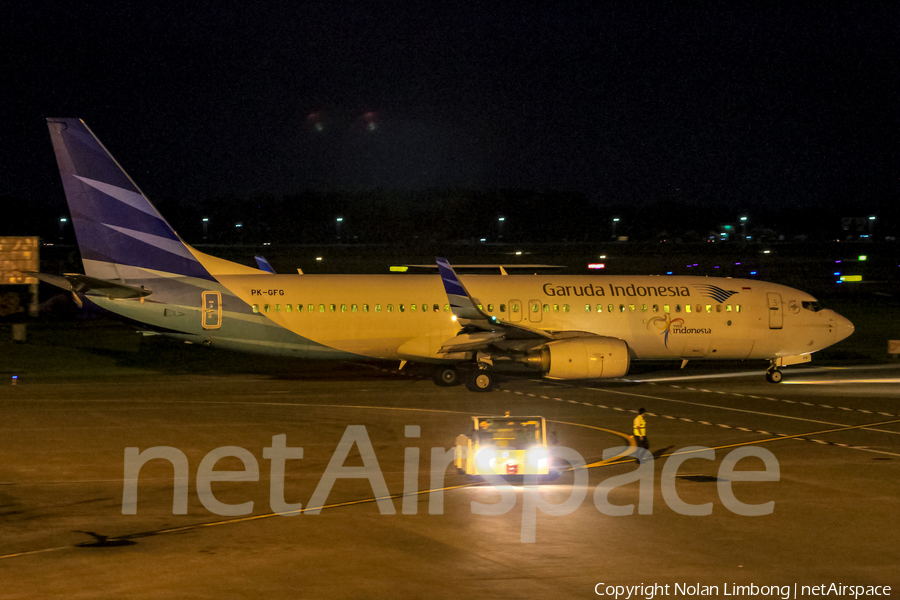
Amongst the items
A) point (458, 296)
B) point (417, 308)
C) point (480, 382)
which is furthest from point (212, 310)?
point (480, 382)

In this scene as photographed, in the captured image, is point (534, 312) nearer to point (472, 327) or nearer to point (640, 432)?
point (472, 327)

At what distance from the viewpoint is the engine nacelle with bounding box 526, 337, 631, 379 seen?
27.5 metres

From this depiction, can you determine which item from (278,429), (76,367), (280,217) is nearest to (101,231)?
(76,367)

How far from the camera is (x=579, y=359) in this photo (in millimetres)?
27516

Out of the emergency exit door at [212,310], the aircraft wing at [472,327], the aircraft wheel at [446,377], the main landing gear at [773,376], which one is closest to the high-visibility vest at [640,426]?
the aircraft wing at [472,327]

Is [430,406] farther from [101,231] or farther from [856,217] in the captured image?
[856,217]

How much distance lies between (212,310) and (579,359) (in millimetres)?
11867

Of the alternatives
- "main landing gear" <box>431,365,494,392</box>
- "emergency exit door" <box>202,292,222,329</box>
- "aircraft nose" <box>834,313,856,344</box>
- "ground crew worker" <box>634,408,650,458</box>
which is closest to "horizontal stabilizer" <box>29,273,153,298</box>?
"emergency exit door" <box>202,292,222,329</box>

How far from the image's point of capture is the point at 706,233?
153500 millimetres

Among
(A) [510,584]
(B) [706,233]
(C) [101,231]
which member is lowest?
(A) [510,584]

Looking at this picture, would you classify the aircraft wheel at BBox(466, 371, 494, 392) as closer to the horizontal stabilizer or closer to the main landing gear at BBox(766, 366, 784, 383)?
the main landing gear at BBox(766, 366, 784, 383)

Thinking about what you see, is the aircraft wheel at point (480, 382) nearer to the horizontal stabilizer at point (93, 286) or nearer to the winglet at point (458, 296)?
the winglet at point (458, 296)

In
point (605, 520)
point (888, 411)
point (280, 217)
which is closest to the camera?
point (605, 520)

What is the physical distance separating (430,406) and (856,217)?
464ft
